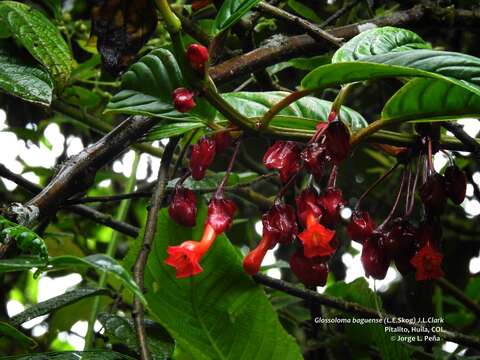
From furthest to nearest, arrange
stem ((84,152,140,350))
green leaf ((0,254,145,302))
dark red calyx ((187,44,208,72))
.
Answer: stem ((84,152,140,350)) < dark red calyx ((187,44,208,72)) < green leaf ((0,254,145,302))

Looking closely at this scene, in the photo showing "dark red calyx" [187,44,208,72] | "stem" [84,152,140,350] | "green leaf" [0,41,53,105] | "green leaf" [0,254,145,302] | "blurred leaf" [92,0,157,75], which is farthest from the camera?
"stem" [84,152,140,350]

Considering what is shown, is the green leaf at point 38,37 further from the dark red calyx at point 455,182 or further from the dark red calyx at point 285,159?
the dark red calyx at point 455,182

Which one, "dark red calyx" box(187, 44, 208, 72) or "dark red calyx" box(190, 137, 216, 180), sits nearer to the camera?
"dark red calyx" box(187, 44, 208, 72)

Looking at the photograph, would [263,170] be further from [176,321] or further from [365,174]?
[176,321]

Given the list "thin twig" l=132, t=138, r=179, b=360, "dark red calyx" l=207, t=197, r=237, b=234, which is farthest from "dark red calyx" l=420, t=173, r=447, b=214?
"thin twig" l=132, t=138, r=179, b=360

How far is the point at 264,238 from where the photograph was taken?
2.78 ft

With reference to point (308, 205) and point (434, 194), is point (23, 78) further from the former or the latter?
point (434, 194)

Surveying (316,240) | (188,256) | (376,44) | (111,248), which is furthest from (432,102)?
(111,248)

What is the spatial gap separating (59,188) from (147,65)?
0.19m

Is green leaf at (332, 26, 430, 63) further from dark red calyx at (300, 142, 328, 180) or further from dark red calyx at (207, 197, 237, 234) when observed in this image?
dark red calyx at (207, 197, 237, 234)

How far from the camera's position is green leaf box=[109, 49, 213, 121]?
83 cm

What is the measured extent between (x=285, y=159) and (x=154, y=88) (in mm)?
184

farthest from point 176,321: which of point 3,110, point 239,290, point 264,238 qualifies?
point 3,110

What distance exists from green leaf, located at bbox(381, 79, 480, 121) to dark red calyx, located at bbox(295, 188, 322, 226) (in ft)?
0.43
